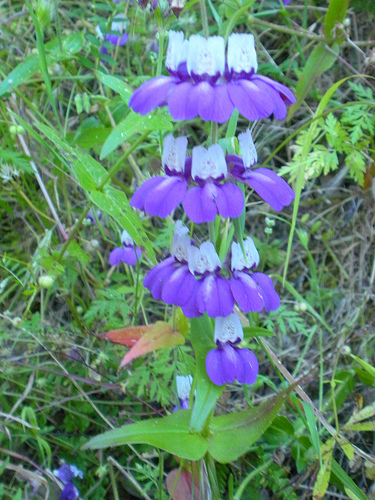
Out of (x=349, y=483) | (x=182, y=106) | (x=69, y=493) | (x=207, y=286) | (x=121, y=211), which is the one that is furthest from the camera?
(x=69, y=493)

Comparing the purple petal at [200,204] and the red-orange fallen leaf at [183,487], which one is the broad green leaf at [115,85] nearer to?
the purple petal at [200,204]

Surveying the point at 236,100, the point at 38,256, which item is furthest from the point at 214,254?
the point at 38,256

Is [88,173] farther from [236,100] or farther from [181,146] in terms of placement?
[236,100]

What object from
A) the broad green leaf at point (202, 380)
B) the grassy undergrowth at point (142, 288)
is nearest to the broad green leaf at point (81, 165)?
the grassy undergrowth at point (142, 288)

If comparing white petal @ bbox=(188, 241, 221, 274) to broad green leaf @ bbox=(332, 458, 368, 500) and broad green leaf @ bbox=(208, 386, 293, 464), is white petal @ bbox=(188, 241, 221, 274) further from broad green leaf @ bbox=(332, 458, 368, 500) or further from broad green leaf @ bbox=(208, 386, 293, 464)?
broad green leaf @ bbox=(332, 458, 368, 500)

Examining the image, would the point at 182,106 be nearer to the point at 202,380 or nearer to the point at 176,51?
the point at 176,51

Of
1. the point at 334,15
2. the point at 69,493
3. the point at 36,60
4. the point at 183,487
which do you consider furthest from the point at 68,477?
the point at 334,15
